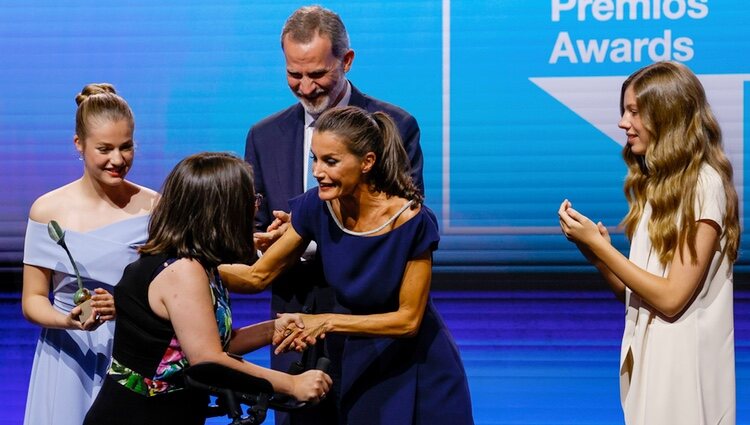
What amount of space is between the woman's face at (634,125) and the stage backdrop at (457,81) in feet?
4.64

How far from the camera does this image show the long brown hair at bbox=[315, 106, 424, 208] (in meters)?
2.30

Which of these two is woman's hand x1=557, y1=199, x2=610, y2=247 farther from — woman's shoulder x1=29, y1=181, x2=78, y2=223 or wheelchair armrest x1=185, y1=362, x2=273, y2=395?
woman's shoulder x1=29, y1=181, x2=78, y2=223

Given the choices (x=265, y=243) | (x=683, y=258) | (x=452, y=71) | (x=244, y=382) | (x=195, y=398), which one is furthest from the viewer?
(x=452, y=71)

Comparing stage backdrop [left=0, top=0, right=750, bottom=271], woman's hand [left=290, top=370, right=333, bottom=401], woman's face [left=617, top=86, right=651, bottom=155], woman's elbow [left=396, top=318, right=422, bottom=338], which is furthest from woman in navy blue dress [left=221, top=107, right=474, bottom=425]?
stage backdrop [left=0, top=0, right=750, bottom=271]

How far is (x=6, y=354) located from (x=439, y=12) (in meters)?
2.21

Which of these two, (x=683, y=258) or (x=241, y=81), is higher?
(x=241, y=81)

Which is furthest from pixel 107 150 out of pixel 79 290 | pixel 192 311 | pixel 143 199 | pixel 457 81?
pixel 457 81

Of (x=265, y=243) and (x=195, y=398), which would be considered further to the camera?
(x=265, y=243)

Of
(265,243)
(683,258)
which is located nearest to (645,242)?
(683,258)

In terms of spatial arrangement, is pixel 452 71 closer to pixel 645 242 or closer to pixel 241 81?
pixel 241 81

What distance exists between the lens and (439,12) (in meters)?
3.81

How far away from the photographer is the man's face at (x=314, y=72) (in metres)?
2.74

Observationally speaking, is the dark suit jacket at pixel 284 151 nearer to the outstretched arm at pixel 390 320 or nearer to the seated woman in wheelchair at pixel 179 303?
the outstretched arm at pixel 390 320

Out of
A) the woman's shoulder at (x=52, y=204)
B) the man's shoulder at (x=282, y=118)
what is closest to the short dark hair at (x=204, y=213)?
the woman's shoulder at (x=52, y=204)
